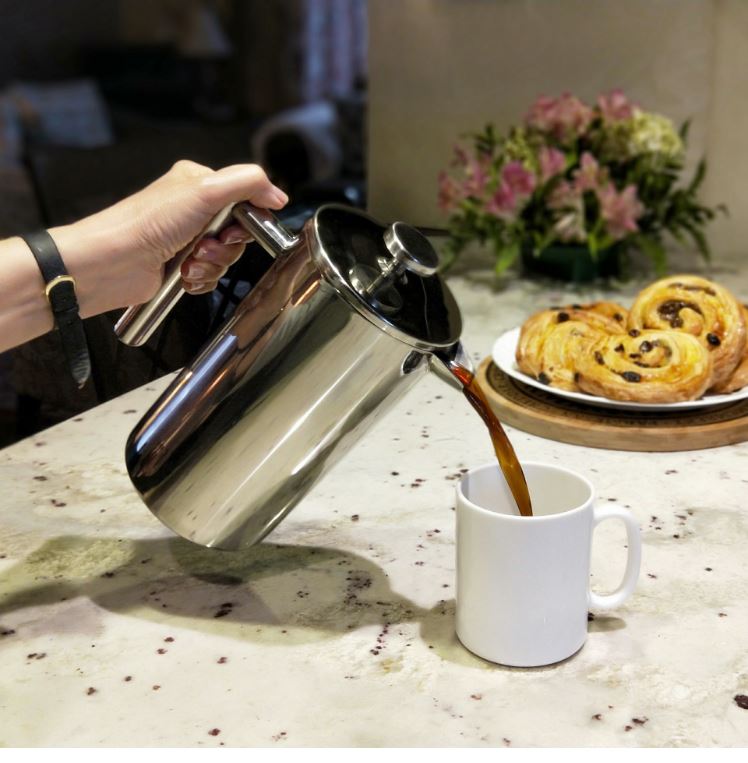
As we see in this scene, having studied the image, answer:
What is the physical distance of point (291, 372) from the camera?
727mm

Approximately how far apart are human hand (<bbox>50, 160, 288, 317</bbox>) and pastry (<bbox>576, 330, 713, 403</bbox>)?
45 centimetres

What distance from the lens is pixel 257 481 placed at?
0.75 m

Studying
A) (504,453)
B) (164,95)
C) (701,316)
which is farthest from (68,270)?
(164,95)

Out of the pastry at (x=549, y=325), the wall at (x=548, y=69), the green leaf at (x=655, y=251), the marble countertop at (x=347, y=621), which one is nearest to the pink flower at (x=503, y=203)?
the green leaf at (x=655, y=251)

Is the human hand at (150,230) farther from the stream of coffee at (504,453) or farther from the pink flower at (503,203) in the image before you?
the pink flower at (503,203)

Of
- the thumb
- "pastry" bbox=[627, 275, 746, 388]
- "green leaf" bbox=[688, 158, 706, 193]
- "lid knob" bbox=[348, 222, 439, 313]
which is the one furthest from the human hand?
"green leaf" bbox=[688, 158, 706, 193]

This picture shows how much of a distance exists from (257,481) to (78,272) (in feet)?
0.66

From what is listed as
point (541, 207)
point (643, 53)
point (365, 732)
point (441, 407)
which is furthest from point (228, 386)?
point (643, 53)

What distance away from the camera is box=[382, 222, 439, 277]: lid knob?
71 centimetres

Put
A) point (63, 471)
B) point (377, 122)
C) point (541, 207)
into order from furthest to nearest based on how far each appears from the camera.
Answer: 1. point (377, 122)
2. point (541, 207)
3. point (63, 471)

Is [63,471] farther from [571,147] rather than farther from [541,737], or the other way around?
[571,147]

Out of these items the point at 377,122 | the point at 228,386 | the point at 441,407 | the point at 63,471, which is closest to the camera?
the point at 228,386

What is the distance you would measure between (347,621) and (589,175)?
3.45ft

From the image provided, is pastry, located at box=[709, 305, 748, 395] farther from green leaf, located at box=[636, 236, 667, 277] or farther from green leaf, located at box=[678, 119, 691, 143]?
green leaf, located at box=[678, 119, 691, 143]
